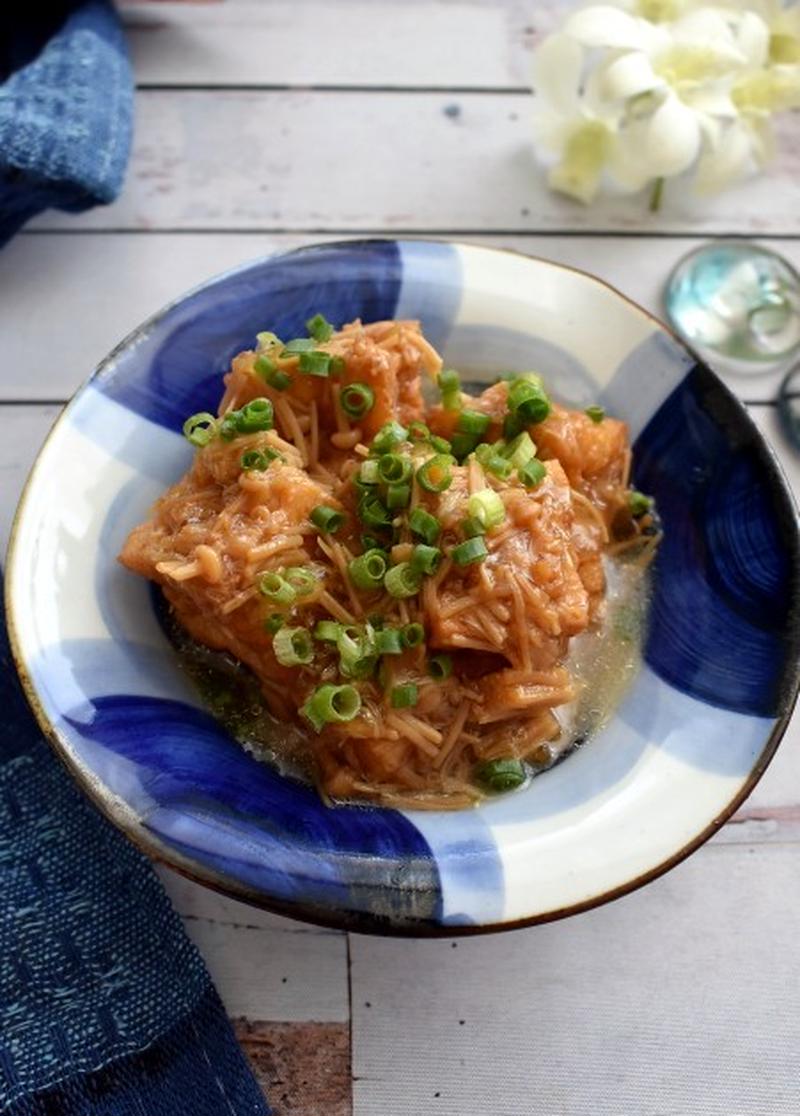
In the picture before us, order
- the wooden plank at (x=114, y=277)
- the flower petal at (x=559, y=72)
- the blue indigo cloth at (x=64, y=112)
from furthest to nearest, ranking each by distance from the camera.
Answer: the flower petal at (x=559, y=72), the wooden plank at (x=114, y=277), the blue indigo cloth at (x=64, y=112)

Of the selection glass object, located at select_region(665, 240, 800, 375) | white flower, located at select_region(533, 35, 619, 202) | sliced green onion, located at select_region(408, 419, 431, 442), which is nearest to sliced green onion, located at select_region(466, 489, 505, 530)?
sliced green onion, located at select_region(408, 419, 431, 442)

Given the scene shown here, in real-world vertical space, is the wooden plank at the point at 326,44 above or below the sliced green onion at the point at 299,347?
above

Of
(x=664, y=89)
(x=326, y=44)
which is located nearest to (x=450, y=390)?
(x=664, y=89)

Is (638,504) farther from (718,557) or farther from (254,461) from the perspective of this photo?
(254,461)

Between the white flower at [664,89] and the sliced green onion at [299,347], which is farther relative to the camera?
the white flower at [664,89]

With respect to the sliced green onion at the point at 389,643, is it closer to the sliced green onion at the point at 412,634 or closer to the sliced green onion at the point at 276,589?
the sliced green onion at the point at 412,634

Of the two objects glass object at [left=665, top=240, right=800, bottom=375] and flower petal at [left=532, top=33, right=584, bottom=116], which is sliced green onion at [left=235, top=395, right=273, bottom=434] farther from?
flower petal at [left=532, top=33, right=584, bottom=116]

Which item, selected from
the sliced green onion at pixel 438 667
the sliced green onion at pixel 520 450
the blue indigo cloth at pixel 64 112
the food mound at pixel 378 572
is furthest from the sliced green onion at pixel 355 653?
the blue indigo cloth at pixel 64 112
